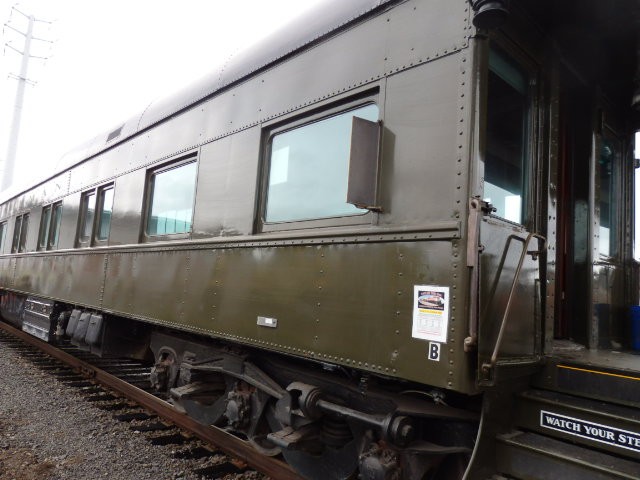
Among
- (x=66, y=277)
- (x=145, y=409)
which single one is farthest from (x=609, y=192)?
(x=66, y=277)

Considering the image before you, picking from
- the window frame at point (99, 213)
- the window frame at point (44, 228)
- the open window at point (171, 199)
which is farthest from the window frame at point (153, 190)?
the window frame at point (44, 228)

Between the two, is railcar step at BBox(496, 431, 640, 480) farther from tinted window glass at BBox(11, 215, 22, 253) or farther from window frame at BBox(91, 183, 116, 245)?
tinted window glass at BBox(11, 215, 22, 253)

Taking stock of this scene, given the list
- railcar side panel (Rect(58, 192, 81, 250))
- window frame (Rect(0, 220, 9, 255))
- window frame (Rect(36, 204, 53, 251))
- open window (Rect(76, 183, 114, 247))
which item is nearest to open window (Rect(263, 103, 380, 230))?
open window (Rect(76, 183, 114, 247))

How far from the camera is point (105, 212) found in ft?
20.8

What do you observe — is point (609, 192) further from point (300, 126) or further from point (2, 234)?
point (2, 234)

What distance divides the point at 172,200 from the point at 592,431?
3929 mm

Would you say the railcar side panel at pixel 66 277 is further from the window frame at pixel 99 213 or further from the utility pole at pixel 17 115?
the utility pole at pixel 17 115

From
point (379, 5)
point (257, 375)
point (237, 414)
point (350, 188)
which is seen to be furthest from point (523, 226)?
point (237, 414)

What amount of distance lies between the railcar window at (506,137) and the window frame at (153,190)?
256 cm

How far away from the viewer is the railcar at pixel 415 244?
8.06ft

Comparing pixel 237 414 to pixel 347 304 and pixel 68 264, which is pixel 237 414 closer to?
pixel 347 304

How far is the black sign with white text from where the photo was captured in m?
2.28

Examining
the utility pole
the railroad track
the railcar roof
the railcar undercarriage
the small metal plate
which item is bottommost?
the railroad track

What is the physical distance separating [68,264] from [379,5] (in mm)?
5826
